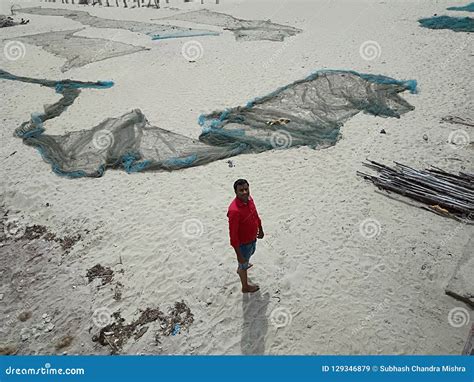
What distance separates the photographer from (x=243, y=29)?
1706 centimetres

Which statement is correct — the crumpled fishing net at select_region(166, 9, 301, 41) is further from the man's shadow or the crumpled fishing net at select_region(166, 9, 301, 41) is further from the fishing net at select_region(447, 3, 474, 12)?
the man's shadow

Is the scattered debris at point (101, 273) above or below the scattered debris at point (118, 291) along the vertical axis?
above

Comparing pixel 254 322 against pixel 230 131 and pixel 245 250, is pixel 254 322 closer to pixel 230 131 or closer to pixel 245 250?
pixel 245 250

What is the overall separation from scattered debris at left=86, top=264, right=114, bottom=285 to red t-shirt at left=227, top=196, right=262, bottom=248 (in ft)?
7.69

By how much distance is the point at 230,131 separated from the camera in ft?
27.4

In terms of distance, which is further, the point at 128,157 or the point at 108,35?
the point at 108,35

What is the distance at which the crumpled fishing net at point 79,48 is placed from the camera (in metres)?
13.8

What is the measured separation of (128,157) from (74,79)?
22.0 feet

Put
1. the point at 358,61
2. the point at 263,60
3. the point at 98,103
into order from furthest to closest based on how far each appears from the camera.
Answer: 1. the point at 263,60
2. the point at 358,61
3. the point at 98,103

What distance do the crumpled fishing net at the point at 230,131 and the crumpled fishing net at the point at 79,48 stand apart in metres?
4.51

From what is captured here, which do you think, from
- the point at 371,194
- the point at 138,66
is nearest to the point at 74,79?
the point at 138,66

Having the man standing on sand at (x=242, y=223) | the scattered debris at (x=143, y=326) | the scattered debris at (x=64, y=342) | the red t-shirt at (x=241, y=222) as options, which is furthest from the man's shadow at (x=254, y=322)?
the scattered debris at (x=64, y=342)

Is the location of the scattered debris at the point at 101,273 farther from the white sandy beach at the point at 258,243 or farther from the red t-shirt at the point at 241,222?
the red t-shirt at the point at 241,222

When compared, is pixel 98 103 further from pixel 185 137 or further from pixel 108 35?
pixel 108 35
